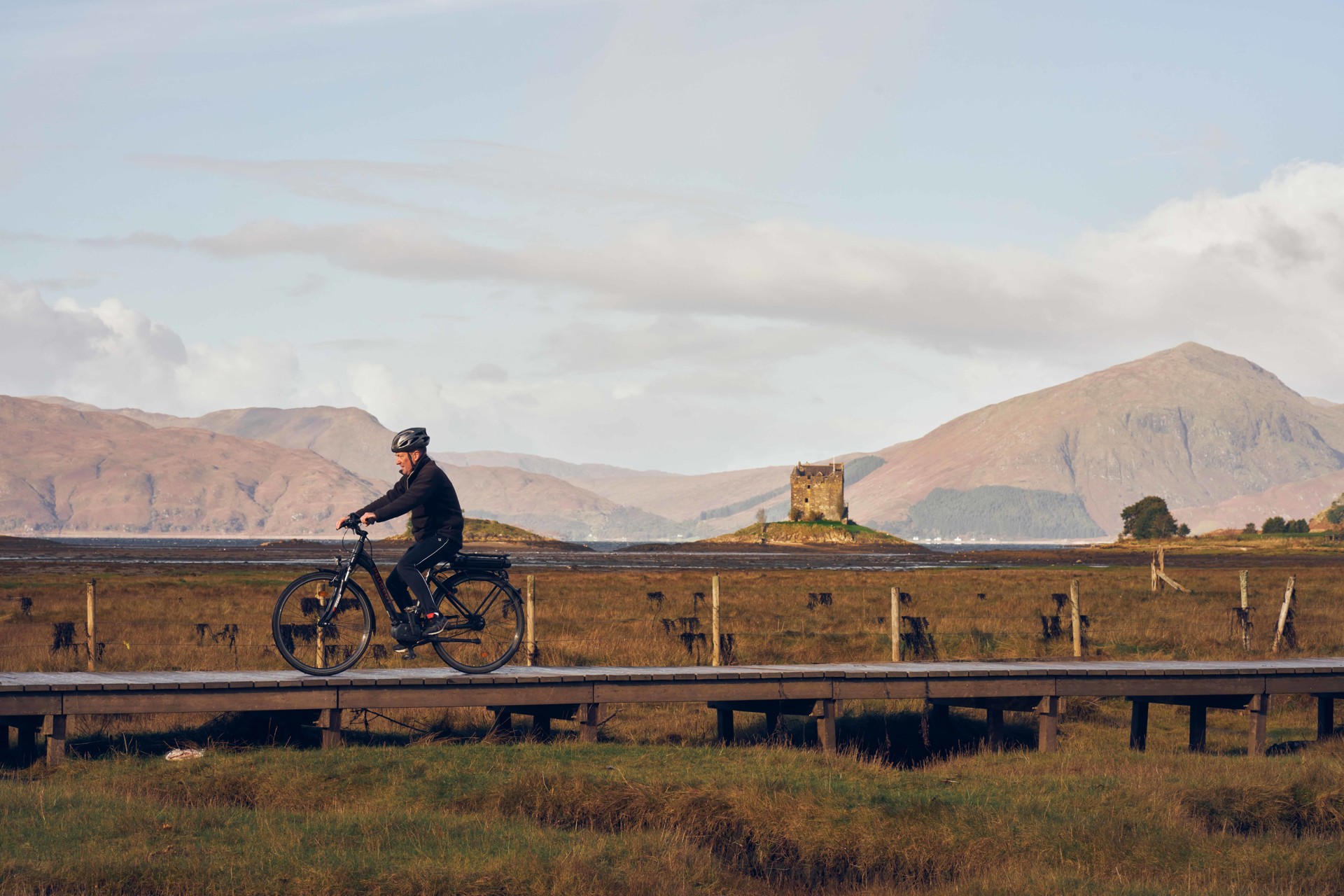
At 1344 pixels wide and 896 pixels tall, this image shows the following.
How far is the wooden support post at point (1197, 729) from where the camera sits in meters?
20.9

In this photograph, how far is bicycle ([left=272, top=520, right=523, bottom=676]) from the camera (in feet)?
50.2

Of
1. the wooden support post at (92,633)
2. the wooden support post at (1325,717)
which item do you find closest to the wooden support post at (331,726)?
the wooden support post at (92,633)

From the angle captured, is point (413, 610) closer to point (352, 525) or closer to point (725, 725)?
point (352, 525)

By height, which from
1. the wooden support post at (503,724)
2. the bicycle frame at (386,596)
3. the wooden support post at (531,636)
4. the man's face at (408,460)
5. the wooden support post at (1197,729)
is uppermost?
the man's face at (408,460)

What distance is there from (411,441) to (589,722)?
494 cm

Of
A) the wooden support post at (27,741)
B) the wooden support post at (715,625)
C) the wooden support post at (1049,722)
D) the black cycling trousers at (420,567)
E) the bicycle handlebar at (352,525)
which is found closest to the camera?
the bicycle handlebar at (352,525)

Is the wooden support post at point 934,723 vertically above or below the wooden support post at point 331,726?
below

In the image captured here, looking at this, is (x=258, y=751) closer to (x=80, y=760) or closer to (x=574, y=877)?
(x=80, y=760)

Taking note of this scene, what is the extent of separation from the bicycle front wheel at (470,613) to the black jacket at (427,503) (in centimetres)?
64

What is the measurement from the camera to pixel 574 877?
37.9ft

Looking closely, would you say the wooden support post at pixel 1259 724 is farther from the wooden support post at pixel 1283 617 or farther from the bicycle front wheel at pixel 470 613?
the bicycle front wheel at pixel 470 613

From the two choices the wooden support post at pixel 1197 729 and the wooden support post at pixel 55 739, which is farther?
the wooden support post at pixel 1197 729

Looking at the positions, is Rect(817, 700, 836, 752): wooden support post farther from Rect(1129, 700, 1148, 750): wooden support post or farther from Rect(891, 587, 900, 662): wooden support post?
Rect(1129, 700, 1148, 750): wooden support post

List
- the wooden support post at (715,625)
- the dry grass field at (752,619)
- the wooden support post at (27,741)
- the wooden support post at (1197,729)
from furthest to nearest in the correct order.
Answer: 1. the dry grass field at (752,619)
2. the wooden support post at (715,625)
3. the wooden support post at (1197,729)
4. the wooden support post at (27,741)
